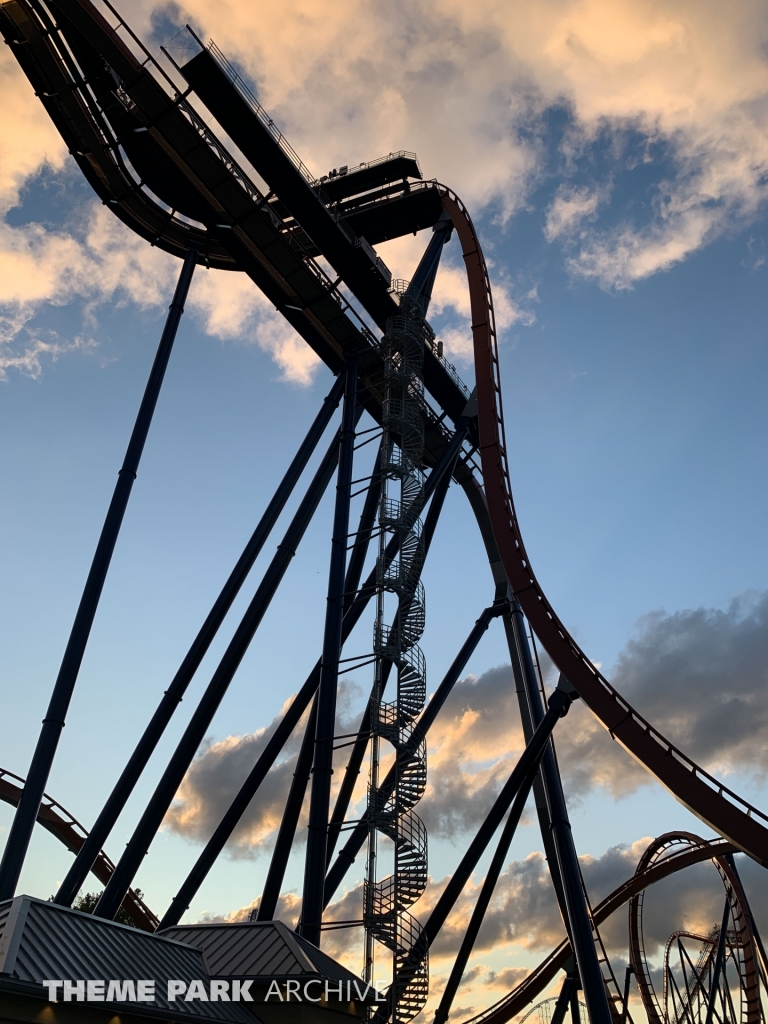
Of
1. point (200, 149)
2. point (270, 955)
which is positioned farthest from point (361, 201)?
point (270, 955)

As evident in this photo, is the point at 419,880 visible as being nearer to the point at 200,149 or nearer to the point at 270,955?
the point at 270,955

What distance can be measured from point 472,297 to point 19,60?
10.4 meters

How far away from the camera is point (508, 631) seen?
831 inches

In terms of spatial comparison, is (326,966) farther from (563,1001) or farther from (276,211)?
(276,211)

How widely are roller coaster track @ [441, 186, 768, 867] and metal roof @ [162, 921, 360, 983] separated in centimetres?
513

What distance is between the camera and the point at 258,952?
430 inches

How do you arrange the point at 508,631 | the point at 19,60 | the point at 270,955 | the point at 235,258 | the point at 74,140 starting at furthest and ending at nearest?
the point at 508,631, the point at 235,258, the point at 74,140, the point at 19,60, the point at 270,955

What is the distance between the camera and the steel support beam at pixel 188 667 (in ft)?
45.8

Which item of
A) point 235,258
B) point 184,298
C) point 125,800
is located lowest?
point 125,800

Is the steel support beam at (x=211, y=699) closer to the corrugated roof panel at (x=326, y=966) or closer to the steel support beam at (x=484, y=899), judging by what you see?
the corrugated roof panel at (x=326, y=966)

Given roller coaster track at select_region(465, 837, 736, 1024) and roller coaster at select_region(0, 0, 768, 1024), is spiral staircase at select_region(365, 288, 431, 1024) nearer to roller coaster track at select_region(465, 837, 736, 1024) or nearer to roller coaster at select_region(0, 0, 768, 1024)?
roller coaster at select_region(0, 0, 768, 1024)

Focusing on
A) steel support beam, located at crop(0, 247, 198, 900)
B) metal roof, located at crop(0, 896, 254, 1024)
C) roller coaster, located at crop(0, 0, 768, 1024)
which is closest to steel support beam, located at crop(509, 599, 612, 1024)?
roller coaster, located at crop(0, 0, 768, 1024)

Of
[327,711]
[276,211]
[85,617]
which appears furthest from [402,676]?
[276,211]

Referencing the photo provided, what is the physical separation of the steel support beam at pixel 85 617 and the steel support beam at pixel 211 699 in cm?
188
